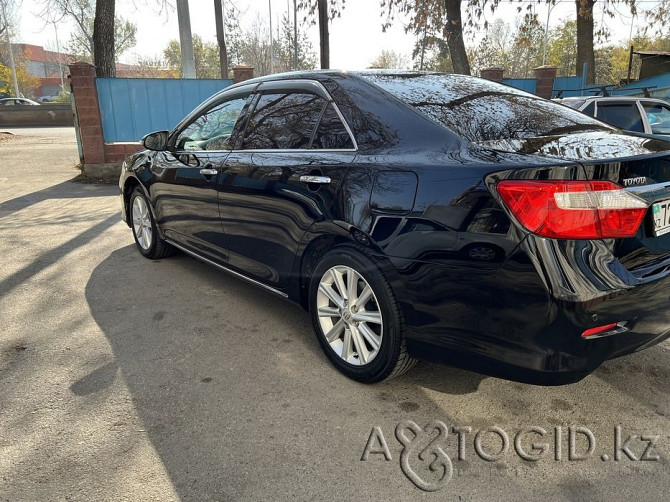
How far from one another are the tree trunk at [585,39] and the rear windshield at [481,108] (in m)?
16.0

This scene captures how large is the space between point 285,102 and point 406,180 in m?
1.32

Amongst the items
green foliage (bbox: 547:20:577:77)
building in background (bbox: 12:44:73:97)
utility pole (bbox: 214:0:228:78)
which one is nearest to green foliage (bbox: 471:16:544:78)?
green foliage (bbox: 547:20:577:77)

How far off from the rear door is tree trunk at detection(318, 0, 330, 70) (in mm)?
14542

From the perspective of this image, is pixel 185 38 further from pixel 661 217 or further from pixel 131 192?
pixel 661 217

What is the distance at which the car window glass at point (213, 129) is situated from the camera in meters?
3.89

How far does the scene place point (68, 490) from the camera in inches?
83.1

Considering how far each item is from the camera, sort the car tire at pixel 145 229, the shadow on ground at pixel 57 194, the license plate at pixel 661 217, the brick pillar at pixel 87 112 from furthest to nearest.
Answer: the brick pillar at pixel 87 112
the shadow on ground at pixel 57 194
the car tire at pixel 145 229
the license plate at pixel 661 217

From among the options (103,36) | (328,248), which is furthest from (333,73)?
(103,36)

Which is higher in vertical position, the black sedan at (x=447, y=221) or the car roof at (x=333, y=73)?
the car roof at (x=333, y=73)

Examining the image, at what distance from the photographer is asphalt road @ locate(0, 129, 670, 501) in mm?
2158

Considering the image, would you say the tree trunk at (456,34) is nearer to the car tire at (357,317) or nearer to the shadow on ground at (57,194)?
the shadow on ground at (57,194)

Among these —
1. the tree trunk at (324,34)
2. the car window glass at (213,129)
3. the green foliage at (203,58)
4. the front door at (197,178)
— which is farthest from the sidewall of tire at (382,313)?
the green foliage at (203,58)

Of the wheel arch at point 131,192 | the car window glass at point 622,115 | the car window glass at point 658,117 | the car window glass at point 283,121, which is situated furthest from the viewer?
the car window glass at point 658,117

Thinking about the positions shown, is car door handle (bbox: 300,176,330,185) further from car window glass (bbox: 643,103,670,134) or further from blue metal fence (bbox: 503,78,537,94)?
blue metal fence (bbox: 503,78,537,94)
